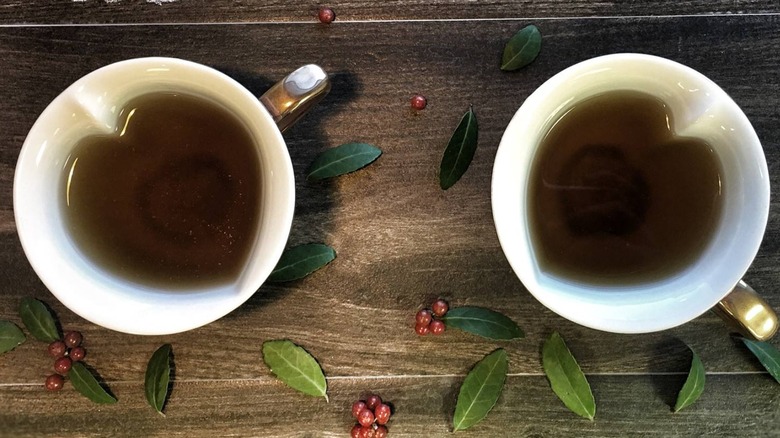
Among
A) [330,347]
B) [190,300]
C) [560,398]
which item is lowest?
[560,398]

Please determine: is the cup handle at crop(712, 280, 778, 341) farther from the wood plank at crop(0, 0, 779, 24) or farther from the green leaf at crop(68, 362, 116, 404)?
the green leaf at crop(68, 362, 116, 404)

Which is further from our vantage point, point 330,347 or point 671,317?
point 330,347

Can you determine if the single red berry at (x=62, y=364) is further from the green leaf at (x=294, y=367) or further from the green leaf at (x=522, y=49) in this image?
the green leaf at (x=522, y=49)

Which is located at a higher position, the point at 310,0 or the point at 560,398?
the point at 310,0

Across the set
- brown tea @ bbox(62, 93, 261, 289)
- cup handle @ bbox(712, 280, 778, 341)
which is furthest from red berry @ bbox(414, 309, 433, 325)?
cup handle @ bbox(712, 280, 778, 341)

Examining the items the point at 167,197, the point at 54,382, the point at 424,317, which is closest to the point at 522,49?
the point at 424,317

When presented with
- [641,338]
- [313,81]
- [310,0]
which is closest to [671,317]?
[641,338]

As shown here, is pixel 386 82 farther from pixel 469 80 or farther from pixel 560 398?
pixel 560 398

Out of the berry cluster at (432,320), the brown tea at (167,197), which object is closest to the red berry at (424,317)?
the berry cluster at (432,320)
